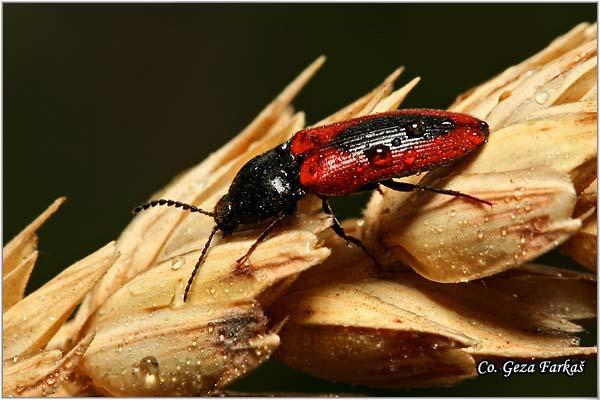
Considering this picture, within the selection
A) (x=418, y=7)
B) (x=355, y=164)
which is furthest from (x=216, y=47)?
(x=355, y=164)

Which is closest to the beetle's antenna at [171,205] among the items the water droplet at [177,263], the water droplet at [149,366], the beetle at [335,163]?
the beetle at [335,163]

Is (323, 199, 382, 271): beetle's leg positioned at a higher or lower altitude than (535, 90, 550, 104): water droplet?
lower

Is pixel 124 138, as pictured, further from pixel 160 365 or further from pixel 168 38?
pixel 160 365

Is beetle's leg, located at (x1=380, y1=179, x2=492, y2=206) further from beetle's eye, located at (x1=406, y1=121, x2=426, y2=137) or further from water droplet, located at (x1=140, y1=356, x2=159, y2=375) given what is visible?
water droplet, located at (x1=140, y1=356, x2=159, y2=375)

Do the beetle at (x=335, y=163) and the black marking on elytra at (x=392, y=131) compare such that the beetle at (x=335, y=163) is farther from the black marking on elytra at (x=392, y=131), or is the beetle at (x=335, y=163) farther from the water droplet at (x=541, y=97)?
the water droplet at (x=541, y=97)

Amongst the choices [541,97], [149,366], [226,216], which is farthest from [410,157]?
[149,366]

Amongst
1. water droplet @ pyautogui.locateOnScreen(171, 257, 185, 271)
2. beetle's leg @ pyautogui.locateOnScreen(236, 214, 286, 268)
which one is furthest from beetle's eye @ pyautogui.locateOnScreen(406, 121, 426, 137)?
water droplet @ pyautogui.locateOnScreen(171, 257, 185, 271)
